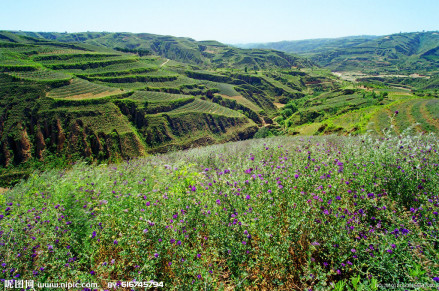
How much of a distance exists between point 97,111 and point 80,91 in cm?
1063

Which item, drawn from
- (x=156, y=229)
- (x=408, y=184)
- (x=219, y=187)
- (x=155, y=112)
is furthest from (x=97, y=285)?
(x=155, y=112)

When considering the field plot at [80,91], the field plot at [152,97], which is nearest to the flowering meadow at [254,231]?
the field plot at [80,91]

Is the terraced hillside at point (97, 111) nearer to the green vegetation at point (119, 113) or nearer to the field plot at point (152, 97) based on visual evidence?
the green vegetation at point (119, 113)

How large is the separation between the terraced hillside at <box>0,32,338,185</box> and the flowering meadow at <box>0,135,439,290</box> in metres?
51.0

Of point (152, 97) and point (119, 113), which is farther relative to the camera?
point (152, 97)

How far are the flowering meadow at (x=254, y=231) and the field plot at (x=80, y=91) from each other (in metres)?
65.6

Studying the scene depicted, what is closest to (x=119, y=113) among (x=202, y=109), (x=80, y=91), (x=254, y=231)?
(x=80, y=91)

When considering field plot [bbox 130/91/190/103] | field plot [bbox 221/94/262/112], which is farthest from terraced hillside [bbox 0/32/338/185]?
field plot [bbox 221/94/262/112]

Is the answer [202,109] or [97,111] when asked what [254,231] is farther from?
[202,109]

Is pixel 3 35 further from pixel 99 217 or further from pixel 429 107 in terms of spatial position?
pixel 429 107

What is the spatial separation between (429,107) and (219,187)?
64.1m

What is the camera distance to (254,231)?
402 centimetres

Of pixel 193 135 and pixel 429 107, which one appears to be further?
pixel 193 135

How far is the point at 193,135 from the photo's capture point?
69625 mm
